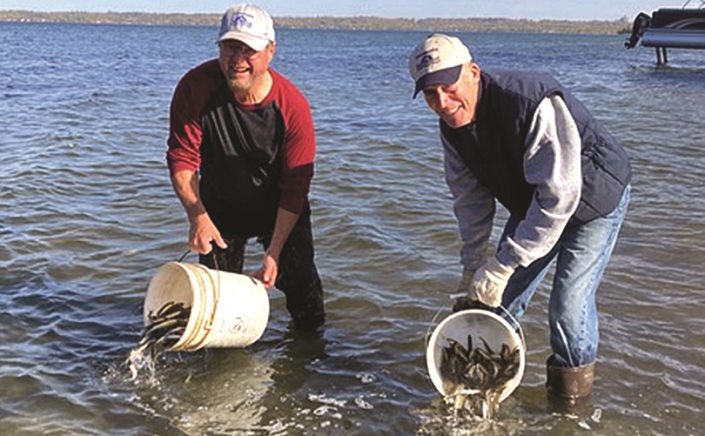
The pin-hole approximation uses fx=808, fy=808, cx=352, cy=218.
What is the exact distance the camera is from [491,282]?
4.14 m

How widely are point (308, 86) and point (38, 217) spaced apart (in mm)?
17371

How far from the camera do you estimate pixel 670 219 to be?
28.9 feet

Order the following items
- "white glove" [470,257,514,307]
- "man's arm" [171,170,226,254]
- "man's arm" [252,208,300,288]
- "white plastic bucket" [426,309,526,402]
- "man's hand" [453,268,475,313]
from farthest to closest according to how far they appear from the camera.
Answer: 1. "man's arm" [252,208,300,288]
2. "man's arm" [171,170,226,254]
3. "man's hand" [453,268,475,313]
4. "white plastic bucket" [426,309,526,402]
5. "white glove" [470,257,514,307]

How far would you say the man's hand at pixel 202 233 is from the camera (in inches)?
197

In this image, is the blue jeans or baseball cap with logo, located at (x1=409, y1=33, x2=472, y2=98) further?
the blue jeans

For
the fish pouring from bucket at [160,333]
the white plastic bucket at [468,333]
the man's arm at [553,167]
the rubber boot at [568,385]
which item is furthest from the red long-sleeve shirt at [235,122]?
the rubber boot at [568,385]

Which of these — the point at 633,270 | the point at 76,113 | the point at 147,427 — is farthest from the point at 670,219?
the point at 76,113

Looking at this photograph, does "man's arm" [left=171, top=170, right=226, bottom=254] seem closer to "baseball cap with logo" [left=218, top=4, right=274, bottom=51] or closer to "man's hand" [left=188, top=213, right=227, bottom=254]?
"man's hand" [left=188, top=213, right=227, bottom=254]

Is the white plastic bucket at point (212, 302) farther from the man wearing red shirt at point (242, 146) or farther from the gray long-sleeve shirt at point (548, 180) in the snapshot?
the gray long-sleeve shirt at point (548, 180)

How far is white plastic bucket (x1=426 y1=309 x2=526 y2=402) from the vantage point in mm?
4363

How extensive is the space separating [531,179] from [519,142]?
18cm

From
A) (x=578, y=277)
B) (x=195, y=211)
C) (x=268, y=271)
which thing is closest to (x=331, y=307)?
(x=268, y=271)

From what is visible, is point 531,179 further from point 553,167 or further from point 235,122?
point 235,122

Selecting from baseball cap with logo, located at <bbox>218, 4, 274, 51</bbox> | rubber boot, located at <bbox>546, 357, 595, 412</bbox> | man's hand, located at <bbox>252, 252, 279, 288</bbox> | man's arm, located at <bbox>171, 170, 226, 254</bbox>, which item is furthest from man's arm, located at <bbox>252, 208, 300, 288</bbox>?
rubber boot, located at <bbox>546, 357, 595, 412</bbox>
